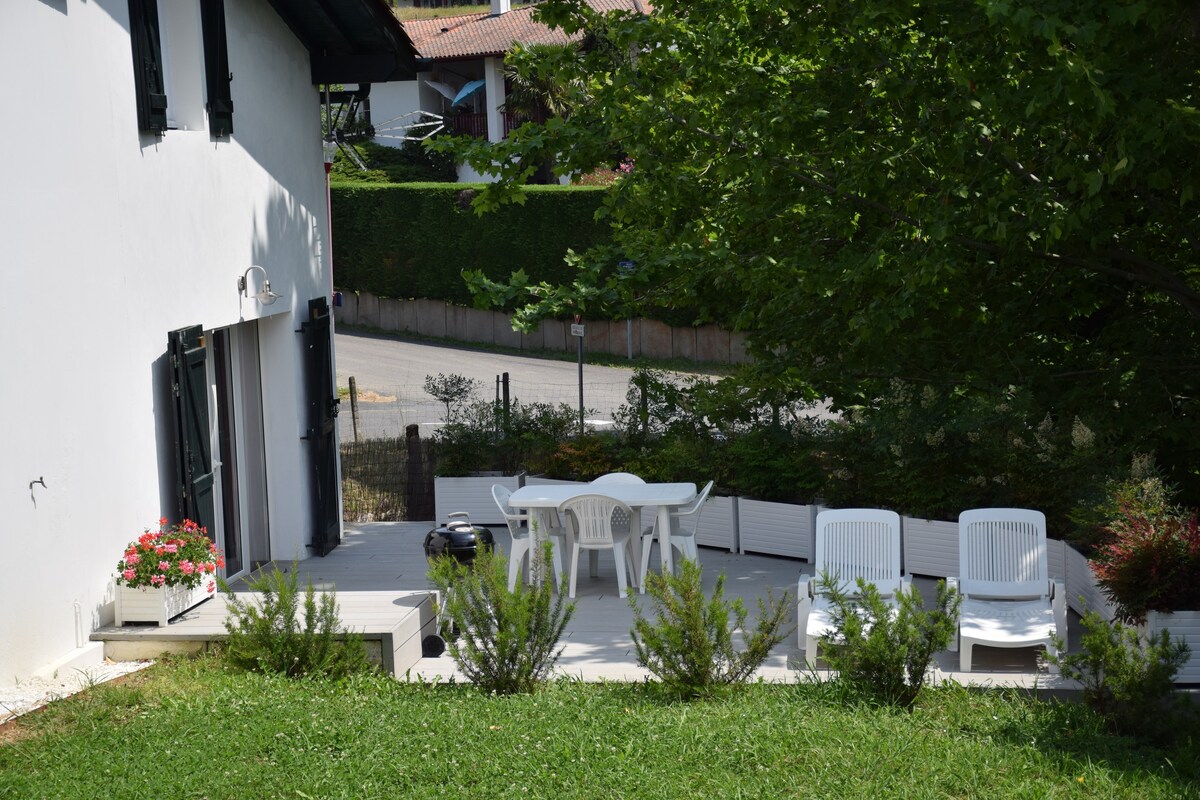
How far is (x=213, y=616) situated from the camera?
8.15m

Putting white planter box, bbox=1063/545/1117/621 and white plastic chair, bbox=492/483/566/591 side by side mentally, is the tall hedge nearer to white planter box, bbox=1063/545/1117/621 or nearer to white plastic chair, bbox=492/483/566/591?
white plastic chair, bbox=492/483/566/591

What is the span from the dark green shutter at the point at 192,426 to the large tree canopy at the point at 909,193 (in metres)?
3.63

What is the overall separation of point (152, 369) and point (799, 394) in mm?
6397

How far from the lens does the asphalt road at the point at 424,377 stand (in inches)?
906

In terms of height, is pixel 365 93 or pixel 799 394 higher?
pixel 365 93

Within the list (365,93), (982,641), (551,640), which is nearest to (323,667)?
(551,640)

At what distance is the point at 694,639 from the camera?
668 cm

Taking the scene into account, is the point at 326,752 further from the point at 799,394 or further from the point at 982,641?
the point at 799,394

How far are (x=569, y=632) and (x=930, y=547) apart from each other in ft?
11.3

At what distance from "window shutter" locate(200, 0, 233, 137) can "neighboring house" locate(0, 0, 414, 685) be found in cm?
2

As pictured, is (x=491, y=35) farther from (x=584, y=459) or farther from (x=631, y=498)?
(x=631, y=498)

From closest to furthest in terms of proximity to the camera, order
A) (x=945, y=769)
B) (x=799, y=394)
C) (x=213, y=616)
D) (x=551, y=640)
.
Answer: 1. (x=945, y=769)
2. (x=551, y=640)
3. (x=213, y=616)
4. (x=799, y=394)

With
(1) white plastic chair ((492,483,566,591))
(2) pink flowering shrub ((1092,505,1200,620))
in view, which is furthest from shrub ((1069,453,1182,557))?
(1) white plastic chair ((492,483,566,591))

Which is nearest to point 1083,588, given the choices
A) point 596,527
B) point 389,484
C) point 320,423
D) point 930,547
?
point 930,547
